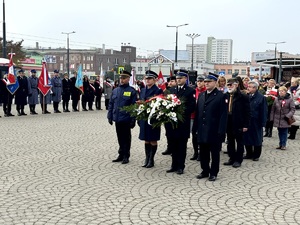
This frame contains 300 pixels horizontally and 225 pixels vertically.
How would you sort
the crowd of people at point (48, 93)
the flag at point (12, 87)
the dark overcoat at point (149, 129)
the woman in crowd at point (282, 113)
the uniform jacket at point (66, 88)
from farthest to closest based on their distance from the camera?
1. the uniform jacket at point (66, 88)
2. the crowd of people at point (48, 93)
3. the flag at point (12, 87)
4. the woman in crowd at point (282, 113)
5. the dark overcoat at point (149, 129)

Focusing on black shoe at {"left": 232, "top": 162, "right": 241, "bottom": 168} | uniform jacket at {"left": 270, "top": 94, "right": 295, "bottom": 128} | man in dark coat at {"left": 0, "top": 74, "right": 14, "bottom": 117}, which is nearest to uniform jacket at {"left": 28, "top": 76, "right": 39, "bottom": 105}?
man in dark coat at {"left": 0, "top": 74, "right": 14, "bottom": 117}

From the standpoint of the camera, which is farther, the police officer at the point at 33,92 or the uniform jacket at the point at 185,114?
the police officer at the point at 33,92

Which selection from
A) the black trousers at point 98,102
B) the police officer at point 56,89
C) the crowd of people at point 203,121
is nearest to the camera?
the crowd of people at point 203,121

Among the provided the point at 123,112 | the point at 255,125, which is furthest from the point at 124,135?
the point at 255,125

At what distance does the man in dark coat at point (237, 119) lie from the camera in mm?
8164

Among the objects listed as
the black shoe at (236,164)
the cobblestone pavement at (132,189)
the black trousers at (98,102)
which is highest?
the black trousers at (98,102)

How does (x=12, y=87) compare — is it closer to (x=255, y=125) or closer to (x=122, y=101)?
(x=122, y=101)

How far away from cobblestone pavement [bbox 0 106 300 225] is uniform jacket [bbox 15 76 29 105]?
24.5ft

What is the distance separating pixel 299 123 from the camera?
1229 cm

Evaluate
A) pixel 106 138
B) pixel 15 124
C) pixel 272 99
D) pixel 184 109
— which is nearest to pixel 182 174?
pixel 184 109

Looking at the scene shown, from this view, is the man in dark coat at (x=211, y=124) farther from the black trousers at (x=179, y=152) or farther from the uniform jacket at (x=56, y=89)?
the uniform jacket at (x=56, y=89)

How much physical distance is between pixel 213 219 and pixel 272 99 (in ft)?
24.6

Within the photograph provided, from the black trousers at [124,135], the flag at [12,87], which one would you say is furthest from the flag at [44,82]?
the black trousers at [124,135]

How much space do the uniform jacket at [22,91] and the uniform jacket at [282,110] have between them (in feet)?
35.8
